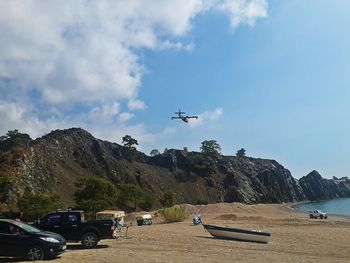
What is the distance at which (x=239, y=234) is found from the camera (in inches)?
1211

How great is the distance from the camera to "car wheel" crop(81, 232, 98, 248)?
2350cm

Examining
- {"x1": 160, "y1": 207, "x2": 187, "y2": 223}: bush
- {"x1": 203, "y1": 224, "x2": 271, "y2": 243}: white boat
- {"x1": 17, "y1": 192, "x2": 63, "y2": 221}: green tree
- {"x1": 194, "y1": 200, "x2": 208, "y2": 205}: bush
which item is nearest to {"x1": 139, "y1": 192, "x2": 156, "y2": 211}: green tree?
{"x1": 17, "y1": 192, "x2": 63, "y2": 221}: green tree

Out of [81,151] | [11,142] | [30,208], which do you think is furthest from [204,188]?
[30,208]

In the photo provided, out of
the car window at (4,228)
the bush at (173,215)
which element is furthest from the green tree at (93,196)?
the car window at (4,228)

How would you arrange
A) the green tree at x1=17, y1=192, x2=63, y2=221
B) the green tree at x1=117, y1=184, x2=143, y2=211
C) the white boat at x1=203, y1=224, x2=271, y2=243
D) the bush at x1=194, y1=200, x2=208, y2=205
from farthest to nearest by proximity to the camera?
the bush at x1=194, y1=200, x2=208, y2=205 → the green tree at x1=117, y1=184, x2=143, y2=211 → the green tree at x1=17, y1=192, x2=63, y2=221 → the white boat at x1=203, y1=224, x2=271, y2=243

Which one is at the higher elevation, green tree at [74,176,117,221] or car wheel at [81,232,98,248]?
green tree at [74,176,117,221]

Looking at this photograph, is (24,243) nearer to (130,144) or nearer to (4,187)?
(4,187)

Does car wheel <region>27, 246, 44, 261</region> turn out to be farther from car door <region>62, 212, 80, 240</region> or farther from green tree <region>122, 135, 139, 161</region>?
green tree <region>122, 135, 139, 161</region>

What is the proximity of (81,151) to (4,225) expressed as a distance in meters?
132

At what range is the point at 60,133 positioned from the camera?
15425 centimetres

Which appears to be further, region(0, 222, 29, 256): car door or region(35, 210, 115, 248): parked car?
region(35, 210, 115, 248): parked car

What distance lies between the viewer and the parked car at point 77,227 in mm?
23500

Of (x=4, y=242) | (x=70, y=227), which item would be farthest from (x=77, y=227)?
(x=4, y=242)

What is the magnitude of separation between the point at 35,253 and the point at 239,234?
1603cm
